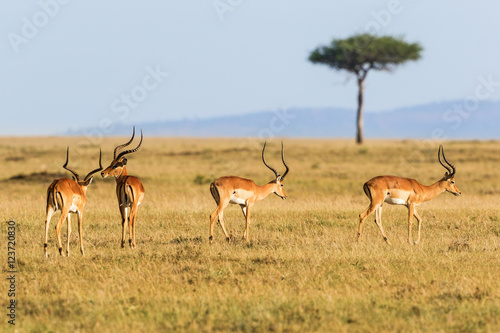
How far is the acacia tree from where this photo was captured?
59.6 metres

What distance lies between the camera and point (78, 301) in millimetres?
8258

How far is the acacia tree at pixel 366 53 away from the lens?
59.6m

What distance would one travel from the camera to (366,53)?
59.4m

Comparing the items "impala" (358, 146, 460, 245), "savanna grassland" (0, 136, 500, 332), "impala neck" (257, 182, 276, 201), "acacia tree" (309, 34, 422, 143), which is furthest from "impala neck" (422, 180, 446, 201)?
"acacia tree" (309, 34, 422, 143)

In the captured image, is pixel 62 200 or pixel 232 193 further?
pixel 232 193

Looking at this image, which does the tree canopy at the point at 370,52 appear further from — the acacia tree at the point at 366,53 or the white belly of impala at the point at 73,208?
the white belly of impala at the point at 73,208

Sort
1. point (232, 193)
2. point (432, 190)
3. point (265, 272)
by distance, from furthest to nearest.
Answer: point (432, 190) < point (232, 193) < point (265, 272)

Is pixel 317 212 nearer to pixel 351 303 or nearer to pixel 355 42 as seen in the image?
pixel 351 303

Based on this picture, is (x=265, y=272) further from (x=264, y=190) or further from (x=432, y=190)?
(x=432, y=190)

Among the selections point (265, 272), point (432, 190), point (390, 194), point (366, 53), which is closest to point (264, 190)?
point (390, 194)

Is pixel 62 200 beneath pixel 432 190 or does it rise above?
beneath

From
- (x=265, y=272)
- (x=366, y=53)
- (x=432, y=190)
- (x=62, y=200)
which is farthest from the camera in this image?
(x=366, y=53)

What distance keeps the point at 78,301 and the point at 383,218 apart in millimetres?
9099

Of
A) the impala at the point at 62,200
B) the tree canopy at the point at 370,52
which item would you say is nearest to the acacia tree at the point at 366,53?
the tree canopy at the point at 370,52
